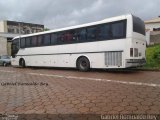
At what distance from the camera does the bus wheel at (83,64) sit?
13.7 metres

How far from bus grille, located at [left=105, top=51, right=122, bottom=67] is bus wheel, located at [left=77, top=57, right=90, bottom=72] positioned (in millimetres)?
1565

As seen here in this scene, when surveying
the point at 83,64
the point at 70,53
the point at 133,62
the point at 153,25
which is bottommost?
the point at 83,64

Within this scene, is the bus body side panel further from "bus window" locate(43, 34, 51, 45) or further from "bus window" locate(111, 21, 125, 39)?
"bus window" locate(43, 34, 51, 45)

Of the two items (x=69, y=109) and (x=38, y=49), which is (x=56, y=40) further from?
(x=69, y=109)

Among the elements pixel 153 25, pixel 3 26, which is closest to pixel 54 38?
pixel 153 25

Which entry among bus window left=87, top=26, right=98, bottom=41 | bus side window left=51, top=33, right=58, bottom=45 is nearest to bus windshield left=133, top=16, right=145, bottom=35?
bus window left=87, top=26, right=98, bottom=41

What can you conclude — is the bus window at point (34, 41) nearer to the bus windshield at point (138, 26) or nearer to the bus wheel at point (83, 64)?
the bus wheel at point (83, 64)

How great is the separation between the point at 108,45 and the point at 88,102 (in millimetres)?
7061

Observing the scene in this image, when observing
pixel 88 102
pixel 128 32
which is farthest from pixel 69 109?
pixel 128 32

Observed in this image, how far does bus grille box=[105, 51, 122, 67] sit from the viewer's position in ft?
38.8

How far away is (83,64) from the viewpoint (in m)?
14.0

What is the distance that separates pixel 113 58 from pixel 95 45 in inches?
63.7

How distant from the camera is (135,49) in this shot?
11.8 meters

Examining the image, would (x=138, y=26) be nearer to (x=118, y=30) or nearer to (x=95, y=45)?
(x=118, y=30)
